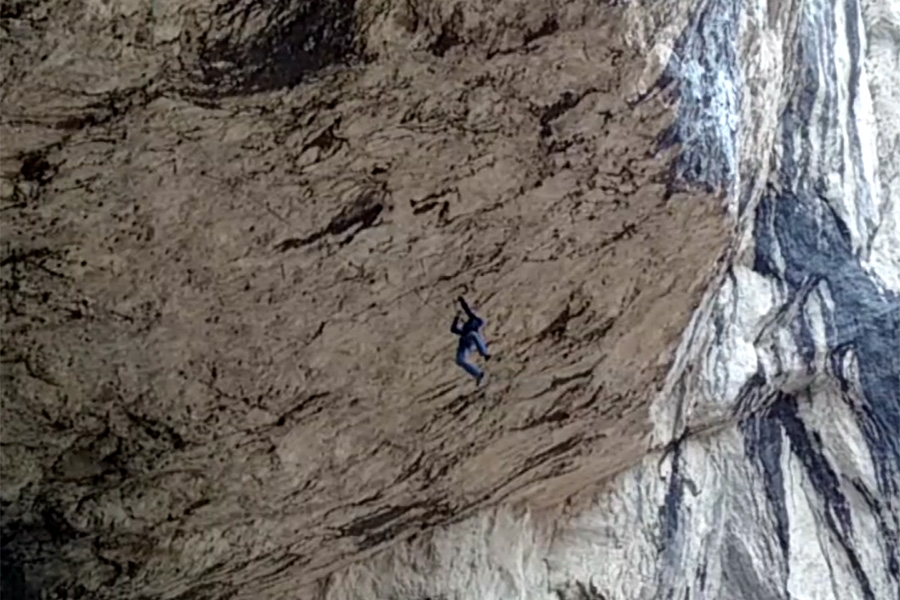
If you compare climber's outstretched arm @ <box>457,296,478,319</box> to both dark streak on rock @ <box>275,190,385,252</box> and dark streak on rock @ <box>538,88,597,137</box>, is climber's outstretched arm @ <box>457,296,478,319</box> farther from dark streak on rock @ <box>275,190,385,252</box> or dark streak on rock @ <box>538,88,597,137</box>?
dark streak on rock @ <box>538,88,597,137</box>

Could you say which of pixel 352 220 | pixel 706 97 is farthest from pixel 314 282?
pixel 706 97

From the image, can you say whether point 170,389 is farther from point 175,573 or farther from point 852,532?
point 852,532

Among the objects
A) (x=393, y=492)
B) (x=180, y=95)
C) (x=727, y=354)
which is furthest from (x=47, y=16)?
(x=727, y=354)

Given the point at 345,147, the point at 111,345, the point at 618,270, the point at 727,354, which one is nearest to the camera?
the point at 345,147

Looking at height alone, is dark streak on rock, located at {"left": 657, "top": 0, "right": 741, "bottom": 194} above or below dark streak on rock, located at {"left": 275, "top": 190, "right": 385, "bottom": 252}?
above

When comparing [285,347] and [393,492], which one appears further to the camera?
[393,492]

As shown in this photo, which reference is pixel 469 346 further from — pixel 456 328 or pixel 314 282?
pixel 314 282

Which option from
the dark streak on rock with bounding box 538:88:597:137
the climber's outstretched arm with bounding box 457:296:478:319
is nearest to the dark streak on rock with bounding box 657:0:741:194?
the dark streak on rock with bounding box 538:88:597:137
